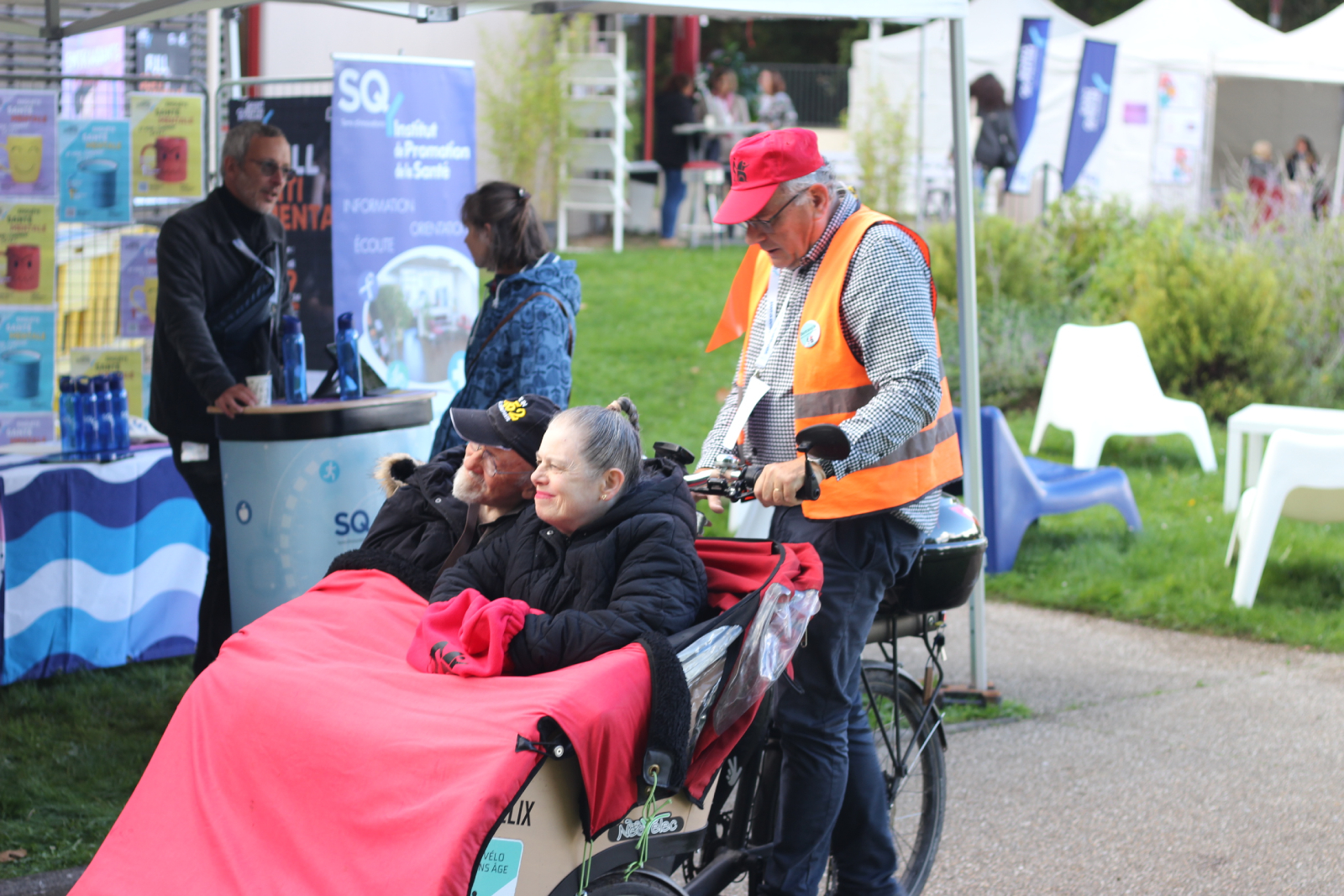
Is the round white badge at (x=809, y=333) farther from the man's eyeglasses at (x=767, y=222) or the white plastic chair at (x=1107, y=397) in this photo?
the white plastic chair at (x=1107, y=397)

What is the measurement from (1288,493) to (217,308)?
16.2ft

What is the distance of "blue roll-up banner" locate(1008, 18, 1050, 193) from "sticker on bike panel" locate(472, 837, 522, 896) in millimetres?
13807

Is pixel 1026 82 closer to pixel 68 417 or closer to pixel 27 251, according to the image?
pixel 27 251

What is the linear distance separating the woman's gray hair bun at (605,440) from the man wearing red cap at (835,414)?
0.41m

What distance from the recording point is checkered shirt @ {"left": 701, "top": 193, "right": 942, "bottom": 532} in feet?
10.1

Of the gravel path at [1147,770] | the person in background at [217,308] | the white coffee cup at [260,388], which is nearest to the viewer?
the gravel path at [1147,770]

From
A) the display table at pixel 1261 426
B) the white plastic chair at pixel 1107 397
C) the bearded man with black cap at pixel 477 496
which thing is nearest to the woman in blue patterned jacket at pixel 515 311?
the bearded man with black cap at pixel 477 496

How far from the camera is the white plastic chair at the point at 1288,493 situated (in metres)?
6.53

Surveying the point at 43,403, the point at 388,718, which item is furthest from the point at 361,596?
the point at 43,403

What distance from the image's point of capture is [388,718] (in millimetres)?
2469

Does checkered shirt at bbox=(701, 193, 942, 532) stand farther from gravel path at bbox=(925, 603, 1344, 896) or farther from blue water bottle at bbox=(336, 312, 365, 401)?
blue water bottle at bbox=(336, 312, 365, 401)

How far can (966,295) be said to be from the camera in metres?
5.18

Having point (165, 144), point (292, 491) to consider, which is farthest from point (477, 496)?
point (165, 144)

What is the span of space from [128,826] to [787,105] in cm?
1898
